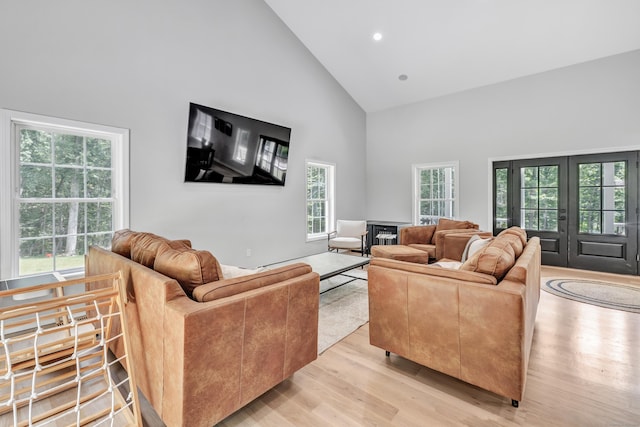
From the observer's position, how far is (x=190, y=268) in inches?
61.7

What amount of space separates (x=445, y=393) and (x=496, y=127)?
5.20 m

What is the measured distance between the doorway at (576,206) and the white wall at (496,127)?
21 cm

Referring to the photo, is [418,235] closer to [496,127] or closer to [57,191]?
[496,127]

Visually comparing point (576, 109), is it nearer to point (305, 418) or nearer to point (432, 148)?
point (432, 148)

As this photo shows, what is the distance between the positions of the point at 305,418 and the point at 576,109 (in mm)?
6004

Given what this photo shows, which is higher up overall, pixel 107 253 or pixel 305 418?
pixel 107 253

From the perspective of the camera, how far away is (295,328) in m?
1.83

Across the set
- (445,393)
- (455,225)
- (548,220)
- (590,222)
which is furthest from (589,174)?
(445,393)

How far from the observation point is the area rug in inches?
133

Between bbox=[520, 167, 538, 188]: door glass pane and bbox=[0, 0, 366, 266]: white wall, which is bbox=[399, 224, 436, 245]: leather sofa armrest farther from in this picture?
bbox=[520, 167, 538, 188]: door glass pane

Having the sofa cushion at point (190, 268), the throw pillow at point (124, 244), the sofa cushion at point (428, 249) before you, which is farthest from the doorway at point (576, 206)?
the throw pillow at point (124, 244)

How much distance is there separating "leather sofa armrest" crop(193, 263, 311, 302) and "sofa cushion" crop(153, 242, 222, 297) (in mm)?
56

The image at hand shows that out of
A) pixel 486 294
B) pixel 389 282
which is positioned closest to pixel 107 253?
pixel 389 282

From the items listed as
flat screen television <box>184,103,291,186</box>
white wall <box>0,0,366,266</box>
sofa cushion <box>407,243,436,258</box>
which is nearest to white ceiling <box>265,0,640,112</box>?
white wall <box>0,0,366,266</box>
